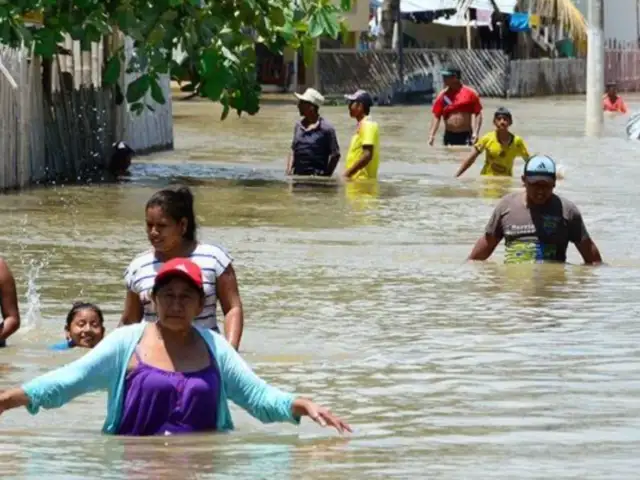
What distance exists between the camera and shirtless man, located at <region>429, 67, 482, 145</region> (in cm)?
2675

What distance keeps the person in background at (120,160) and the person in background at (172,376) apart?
16349mm

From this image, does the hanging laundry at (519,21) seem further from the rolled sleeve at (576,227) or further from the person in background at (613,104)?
the rolled sleeve at (576,227)

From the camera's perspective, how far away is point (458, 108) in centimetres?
2711

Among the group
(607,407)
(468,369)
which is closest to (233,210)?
(468,369)

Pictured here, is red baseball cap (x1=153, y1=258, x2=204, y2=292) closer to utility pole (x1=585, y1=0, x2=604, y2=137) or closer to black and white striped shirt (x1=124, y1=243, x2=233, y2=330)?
black and white striped shirt (x1=124, y1=243, x2=233, y2=330)

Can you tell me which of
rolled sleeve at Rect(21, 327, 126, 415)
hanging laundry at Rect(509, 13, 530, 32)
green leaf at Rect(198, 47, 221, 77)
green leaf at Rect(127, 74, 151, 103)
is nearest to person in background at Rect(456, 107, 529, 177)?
green leaf at Rect(198, 47, 221, 77)

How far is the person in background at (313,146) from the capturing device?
21.6 meters

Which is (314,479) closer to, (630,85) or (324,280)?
(324,280)

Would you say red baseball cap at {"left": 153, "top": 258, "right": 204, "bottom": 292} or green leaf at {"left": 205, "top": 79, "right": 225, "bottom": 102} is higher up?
green leaf at {"left": 205, "top": 79, "right": 225, "bottom": 102}

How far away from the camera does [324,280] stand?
1370cm

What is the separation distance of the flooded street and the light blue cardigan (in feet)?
0.67

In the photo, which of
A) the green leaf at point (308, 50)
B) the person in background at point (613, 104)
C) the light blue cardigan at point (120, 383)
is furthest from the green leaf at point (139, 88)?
the person in background at point (613, 104)

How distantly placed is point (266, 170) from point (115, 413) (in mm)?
18049

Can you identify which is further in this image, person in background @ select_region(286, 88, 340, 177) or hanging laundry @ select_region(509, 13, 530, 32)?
hanging laundry @ select_region(509, 13, 530, 32)
